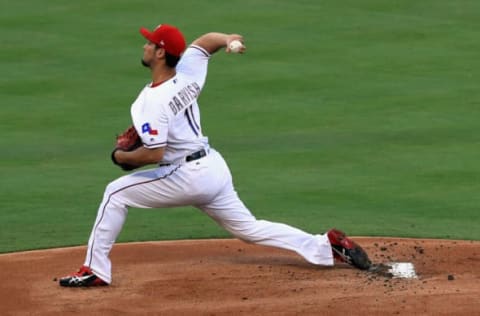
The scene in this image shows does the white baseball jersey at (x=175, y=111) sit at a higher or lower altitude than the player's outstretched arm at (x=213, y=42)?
lower

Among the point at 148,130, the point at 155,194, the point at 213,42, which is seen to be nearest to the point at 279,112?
the point at 213,42

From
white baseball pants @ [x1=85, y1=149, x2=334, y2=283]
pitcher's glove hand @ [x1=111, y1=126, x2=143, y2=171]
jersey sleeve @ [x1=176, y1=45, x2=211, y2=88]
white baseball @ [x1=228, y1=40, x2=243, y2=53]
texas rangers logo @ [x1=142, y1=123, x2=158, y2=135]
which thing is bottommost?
white baseball pants @ [x1=85, y1=149, x2=334, y2=283]

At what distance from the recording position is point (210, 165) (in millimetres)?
7492

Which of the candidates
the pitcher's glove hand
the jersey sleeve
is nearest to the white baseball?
the jersey sleeve

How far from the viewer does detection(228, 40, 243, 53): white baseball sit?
7.20 metres

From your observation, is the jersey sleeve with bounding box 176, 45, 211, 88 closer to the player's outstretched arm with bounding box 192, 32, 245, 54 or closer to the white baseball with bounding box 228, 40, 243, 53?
the player's outstretched arm with bounding box 192, 32, 245, 54

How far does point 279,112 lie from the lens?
42.3 feet

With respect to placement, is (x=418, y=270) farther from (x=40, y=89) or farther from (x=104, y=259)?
(x=40, y=89)

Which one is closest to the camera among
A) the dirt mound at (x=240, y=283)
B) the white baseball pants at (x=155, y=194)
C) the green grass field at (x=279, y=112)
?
the dirt mound at (x=240, y=283)

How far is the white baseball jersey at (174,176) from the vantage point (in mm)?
7219

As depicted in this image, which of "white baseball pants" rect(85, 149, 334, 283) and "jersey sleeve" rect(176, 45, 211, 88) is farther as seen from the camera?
"jersey sleeve" rect(176, 45, 211, 88)

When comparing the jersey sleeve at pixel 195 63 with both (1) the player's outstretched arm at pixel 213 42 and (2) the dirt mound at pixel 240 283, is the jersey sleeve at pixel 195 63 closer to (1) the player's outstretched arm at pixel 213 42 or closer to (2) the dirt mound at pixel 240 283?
(1) the player's outstretched arm at pixel 213 42

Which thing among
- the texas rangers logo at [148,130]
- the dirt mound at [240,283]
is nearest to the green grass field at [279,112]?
the dirt mound at [240,283]

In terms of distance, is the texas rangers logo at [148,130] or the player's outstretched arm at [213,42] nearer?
the texas rangers logo at [148,130]
